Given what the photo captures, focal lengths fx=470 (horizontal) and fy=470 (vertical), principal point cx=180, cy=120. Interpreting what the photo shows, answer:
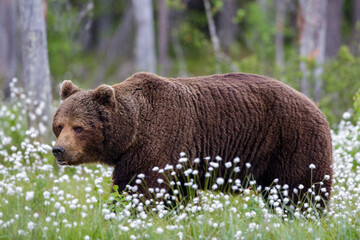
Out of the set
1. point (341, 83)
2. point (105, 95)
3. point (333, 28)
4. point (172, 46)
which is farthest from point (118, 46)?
point (105, 95)

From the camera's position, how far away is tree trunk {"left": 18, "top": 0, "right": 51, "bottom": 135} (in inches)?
319

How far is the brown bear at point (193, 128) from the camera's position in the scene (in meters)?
5.22

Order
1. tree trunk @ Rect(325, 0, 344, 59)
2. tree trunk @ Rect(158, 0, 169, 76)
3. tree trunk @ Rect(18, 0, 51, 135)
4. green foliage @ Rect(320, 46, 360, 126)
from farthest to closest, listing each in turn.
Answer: tree trunk @ Rect(325, 0, 344, 59) < tree trunk @ Rect(158, 0, 169, 76) < green foliage @ Rect(320, 46, 360, 126) < tree trunk @ Rect(18, 0, 51, 135)

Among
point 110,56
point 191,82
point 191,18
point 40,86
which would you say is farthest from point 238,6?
point 191,82

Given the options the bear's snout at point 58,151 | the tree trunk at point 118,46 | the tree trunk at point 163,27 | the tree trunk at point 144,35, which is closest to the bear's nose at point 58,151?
the bear's snout at point 58,151

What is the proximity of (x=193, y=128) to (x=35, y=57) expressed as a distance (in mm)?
3990

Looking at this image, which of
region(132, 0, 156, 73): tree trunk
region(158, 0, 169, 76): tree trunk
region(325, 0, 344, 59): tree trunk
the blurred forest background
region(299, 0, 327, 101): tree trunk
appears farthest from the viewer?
region(325, 0, 344, 59): tree trunk

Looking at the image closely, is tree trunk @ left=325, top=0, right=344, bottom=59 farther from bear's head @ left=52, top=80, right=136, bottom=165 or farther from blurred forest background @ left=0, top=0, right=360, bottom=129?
bear's head @ left=52, top=80, right=136, bottom=165

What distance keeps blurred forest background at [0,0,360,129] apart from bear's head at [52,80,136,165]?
3.30m

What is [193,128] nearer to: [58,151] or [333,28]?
[58,151]

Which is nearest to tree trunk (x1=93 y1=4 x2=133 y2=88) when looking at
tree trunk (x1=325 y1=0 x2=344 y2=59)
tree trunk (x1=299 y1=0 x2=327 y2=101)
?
tree trunk (x1=325 y1=0 x2=344 y2=59)

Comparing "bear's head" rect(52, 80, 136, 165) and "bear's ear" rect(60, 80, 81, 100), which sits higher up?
"bear's ear" rect(60, 80, 81, 100)

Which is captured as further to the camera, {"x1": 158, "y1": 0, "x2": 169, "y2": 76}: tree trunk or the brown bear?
{"x1": 158, "y1": 0, "x2": 169, "y2": 76}: tree trunk

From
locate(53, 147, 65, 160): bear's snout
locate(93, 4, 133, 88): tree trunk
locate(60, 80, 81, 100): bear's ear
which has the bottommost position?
locate(93, 4, 133, 88): tree trunk
